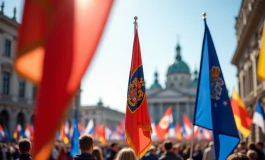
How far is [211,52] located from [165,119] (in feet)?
54.4

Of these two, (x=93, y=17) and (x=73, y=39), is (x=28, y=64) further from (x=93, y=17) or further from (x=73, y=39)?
(x=93, y=17)

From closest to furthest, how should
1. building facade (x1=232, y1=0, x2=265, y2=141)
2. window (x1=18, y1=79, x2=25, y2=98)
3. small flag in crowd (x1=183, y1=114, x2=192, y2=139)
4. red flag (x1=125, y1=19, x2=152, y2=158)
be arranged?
red flag (x1=125, y1=19, x2=152, y2=158), building facade (x1=232, y1=0, x2=265, y2=141), small flag in crowd (x1=183, y1=114, x2=192, y2=139), window (x1=18, y1=79, x2=25, y2=98)

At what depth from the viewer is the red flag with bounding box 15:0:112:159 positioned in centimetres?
224

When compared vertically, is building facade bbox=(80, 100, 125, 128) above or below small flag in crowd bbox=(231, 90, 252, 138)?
below

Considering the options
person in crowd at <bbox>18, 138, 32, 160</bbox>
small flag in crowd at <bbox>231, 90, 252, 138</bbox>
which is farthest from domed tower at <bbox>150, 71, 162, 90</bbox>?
person in crowd at <bbox>18, 138, 32, 160</bbox>

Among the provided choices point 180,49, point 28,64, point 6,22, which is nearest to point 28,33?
point 28,64

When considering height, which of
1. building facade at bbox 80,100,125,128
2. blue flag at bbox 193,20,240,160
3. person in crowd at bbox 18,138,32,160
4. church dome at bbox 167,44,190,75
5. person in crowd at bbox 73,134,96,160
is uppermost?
church dome at bbox 167,44,190,75

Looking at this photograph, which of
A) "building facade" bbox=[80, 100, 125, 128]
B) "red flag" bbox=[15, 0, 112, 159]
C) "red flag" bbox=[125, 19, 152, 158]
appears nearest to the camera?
"red flag" bbox=[15, 0, 112, 159]

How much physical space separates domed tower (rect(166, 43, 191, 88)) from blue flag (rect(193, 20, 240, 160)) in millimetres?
98962

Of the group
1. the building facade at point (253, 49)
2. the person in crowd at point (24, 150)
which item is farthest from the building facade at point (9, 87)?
the person in crowd at point (24, 150)

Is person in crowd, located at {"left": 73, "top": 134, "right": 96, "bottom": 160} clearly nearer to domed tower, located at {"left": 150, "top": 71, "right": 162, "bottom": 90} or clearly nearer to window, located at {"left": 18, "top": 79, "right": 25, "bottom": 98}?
window, located at {"left": 18, "top": 79, "right": 25, "bottom": 98}

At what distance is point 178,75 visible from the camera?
10525cm

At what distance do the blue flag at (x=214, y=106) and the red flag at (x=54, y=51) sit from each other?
3.85 meters

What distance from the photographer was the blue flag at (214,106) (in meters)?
5.84
